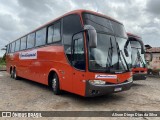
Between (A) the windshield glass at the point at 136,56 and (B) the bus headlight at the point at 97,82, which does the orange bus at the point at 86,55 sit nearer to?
(B) the bus headlight at the point at 97,82

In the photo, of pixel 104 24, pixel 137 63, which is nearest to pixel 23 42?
pixel 137 63

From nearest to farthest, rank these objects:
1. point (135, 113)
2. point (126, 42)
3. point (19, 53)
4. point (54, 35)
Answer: point (135, 113), point (126, 42), point (54, 35), point (19, 53)

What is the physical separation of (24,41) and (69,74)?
8121 mm

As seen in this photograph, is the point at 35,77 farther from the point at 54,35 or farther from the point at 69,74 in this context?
the point at 69,74

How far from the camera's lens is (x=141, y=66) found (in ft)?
41.7

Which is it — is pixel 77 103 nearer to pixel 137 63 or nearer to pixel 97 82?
pixel 97 82

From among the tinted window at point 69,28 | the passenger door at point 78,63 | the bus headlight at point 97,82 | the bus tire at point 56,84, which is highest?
the tinted window at point 69,28

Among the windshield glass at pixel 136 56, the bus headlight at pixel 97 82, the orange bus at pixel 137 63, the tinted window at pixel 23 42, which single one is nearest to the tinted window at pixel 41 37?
the tinted window at pixel 23 42

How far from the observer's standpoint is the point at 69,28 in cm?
828

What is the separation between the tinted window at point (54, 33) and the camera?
922 centimetres

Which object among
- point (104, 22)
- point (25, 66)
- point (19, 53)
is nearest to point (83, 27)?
point (104, 22)

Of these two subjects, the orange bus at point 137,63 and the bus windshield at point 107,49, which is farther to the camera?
the orange bus at point 137,63

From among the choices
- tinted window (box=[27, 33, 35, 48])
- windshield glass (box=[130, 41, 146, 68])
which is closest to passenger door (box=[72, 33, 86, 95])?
tinted window (box=[27, 33, 35, 48])

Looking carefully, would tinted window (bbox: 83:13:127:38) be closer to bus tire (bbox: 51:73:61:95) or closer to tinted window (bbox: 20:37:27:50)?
bus tire (bbox: 51:73:61:95)
